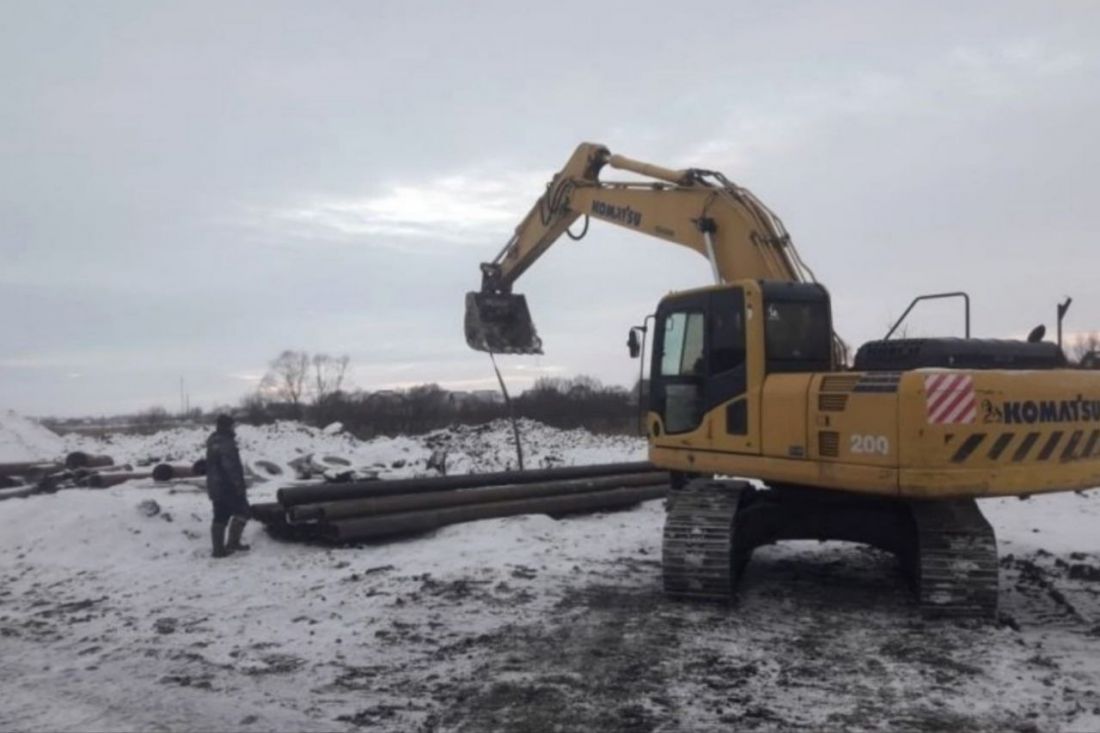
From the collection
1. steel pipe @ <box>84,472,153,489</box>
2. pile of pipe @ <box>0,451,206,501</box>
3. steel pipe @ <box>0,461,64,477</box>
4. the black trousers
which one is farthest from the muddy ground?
steel pipe @ <box>0,461,64,477</box>

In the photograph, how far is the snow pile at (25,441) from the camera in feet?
90.9

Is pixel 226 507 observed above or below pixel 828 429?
below

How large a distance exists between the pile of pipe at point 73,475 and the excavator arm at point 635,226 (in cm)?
554

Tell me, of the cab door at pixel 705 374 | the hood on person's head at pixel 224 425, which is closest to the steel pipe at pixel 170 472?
the hood on person's head at pixel 224 425

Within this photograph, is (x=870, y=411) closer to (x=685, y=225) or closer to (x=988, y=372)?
(x=988, y=372)

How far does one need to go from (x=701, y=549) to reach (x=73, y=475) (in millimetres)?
12569

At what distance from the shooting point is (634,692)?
7160 millimetres

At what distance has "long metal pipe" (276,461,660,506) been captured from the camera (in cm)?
1370

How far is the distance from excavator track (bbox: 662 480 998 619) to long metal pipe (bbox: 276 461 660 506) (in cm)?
337

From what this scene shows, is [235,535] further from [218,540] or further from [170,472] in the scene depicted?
[170,472]

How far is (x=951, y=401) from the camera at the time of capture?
8.77m

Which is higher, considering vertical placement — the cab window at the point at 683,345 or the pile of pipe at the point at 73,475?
the cab window at the point at 683,345

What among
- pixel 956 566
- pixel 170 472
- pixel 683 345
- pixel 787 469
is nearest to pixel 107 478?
pixel 170 472

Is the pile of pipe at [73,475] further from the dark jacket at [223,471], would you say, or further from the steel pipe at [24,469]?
the dark jacket at [223,471]
